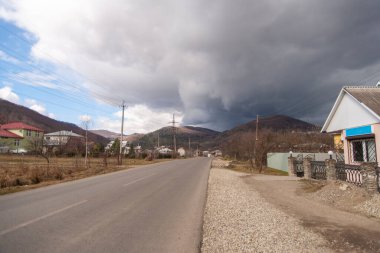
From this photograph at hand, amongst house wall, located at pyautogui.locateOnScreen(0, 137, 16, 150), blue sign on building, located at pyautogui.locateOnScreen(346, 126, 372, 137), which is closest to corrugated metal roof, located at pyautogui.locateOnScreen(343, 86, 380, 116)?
blue sign on building, located at pyautogui.locateOnScreen(346, 126, 372, 137)

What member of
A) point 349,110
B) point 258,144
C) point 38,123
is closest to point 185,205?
point 349,110

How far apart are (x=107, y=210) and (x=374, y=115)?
14513 mm

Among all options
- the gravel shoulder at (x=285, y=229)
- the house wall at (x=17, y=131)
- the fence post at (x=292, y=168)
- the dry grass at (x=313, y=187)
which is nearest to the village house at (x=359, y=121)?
the dry grass at (x=313, y=187)

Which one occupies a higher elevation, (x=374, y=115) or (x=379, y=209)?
(x=374, y=115)

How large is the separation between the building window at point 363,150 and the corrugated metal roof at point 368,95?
6.24 ft

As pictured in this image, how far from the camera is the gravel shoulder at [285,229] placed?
228 inches

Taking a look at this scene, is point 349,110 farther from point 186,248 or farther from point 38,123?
point 38,123

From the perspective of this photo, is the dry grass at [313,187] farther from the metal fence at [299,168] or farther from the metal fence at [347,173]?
the metal fence at [299,168]

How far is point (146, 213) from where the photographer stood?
27.7ft

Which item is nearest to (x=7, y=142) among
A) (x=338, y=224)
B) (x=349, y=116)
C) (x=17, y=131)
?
(x=17, y=131)

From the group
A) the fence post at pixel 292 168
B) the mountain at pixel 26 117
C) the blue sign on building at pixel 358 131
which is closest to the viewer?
the blue sign on building at pixel 358 131

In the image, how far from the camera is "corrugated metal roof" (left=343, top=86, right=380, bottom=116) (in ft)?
54.1

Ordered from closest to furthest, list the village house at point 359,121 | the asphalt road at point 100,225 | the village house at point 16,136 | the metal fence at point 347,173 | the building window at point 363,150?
the asphalt road at point 100,225, the metal fence at point 347,173, the village house at point 359,121, the building window at point 363,150, the village house at point 16,136

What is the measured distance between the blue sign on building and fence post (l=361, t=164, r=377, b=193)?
5950 mm
